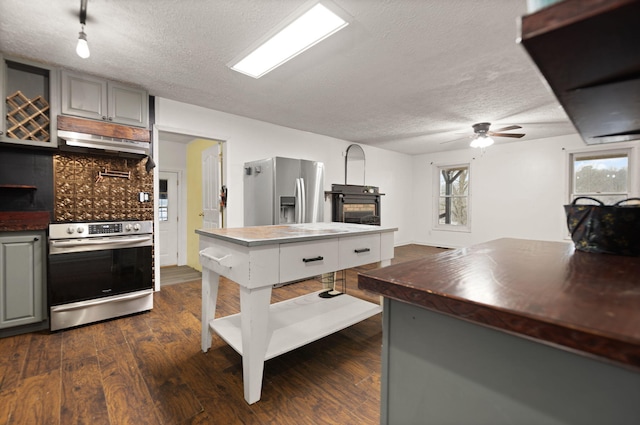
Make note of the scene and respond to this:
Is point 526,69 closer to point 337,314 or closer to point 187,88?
point 337,314

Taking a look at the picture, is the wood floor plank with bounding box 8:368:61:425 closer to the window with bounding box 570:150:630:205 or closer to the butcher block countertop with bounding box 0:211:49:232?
the butcher block countertop with bounding box 0:211:49:232

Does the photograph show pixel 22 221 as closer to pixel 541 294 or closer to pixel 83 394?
pixel 83 394

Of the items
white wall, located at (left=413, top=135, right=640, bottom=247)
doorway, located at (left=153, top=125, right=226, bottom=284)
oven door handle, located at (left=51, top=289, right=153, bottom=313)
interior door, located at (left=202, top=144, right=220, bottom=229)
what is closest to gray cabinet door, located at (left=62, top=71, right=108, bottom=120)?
interior door, located at (left=202, top=144, right=220, bottom=229)

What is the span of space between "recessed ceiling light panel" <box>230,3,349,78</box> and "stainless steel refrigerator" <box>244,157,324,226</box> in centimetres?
135

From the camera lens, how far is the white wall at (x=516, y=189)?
5.32 meters

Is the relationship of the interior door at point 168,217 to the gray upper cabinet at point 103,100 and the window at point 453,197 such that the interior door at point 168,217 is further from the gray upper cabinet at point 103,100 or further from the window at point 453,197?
the window at point 453,197

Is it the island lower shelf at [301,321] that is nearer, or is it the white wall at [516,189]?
the island lower shelf at [301,321]

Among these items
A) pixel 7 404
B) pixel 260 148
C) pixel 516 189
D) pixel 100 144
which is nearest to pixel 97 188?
pixel 100 144

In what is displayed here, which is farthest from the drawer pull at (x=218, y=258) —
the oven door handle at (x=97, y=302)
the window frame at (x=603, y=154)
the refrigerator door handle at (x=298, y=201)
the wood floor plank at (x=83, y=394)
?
the window frame at (x=603, y=154)

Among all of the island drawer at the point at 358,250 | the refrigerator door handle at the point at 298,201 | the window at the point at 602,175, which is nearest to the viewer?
the island drawer at the point at 358,250

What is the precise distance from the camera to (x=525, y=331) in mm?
419

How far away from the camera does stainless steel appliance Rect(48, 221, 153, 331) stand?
7.83 feet

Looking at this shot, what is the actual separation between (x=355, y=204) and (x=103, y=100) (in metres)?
4.15

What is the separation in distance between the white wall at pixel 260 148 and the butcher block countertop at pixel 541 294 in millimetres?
3700
